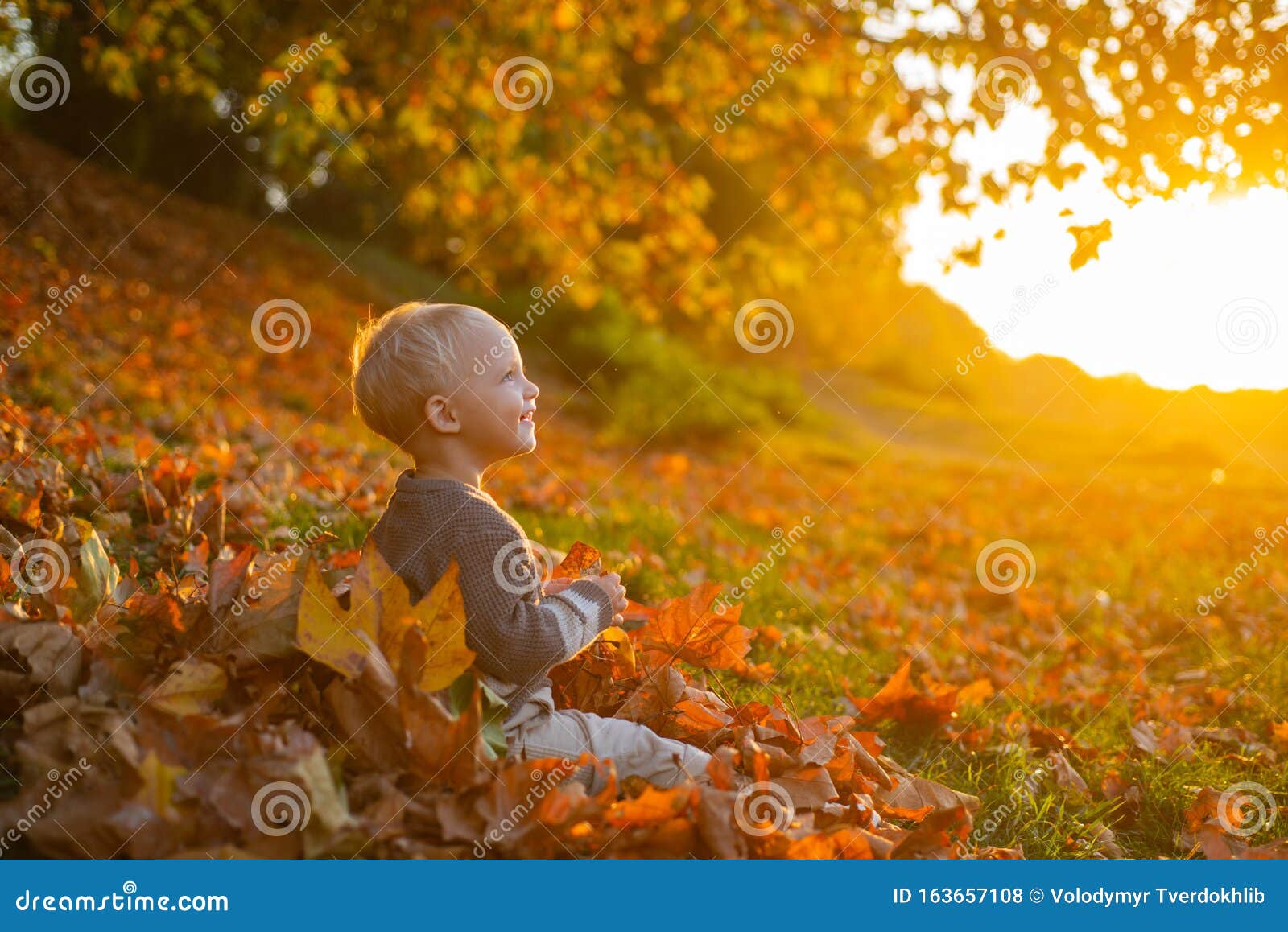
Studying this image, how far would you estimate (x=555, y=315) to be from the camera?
15602 mm

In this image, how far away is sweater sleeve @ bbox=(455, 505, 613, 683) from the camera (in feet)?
6.65

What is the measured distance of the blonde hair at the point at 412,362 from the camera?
7.32ft

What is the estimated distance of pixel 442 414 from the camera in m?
2.25

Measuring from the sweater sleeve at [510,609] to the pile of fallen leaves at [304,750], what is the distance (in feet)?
0.59

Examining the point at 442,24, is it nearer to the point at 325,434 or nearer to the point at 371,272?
the point at 325,434
